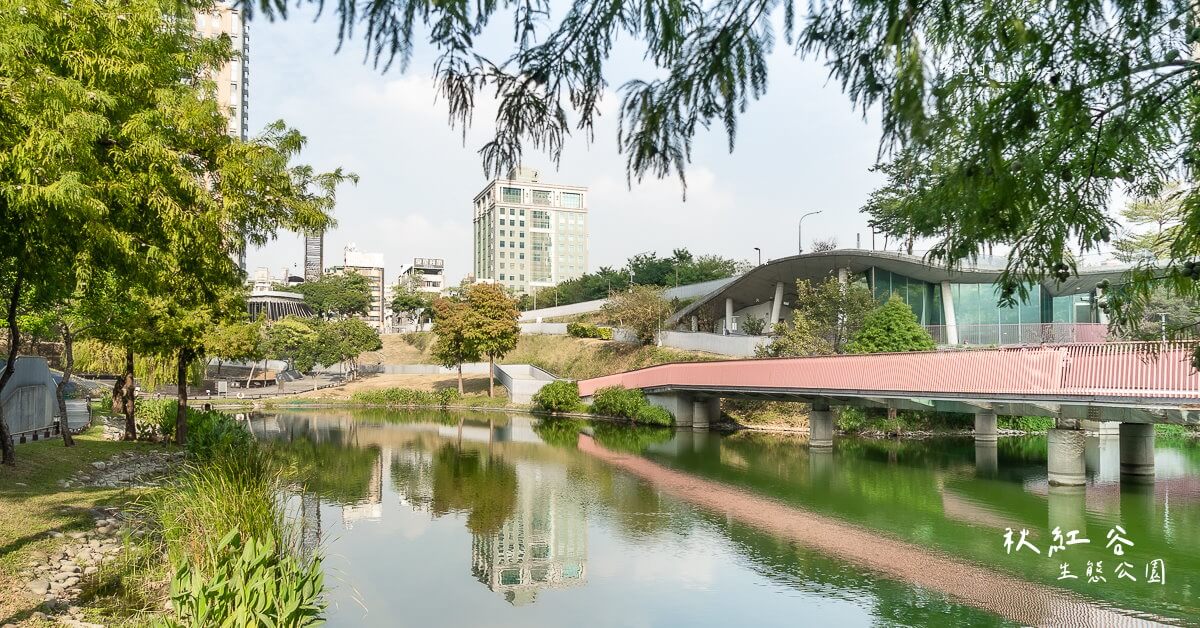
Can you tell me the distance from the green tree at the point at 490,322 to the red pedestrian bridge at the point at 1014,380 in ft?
83.0

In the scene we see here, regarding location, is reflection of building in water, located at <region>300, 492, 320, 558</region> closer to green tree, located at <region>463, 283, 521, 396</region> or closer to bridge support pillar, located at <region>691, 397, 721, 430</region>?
bridge support pillar, located at <region>691, 397, 721, 430</region>

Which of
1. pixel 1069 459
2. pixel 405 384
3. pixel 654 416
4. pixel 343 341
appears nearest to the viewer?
pixel 1069 459

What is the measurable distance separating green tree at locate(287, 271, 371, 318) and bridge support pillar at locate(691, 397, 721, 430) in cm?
6592

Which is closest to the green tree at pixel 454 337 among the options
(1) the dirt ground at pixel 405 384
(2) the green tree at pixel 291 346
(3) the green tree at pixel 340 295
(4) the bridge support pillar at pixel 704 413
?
(1) the dirt ground at pixel 405 384

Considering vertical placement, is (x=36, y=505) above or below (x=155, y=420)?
above

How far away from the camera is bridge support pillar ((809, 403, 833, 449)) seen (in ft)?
92.4

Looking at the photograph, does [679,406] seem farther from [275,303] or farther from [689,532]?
[275,303]

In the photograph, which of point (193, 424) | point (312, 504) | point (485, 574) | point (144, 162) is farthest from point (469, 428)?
point (144, 162)

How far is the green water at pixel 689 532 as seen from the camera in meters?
10.4

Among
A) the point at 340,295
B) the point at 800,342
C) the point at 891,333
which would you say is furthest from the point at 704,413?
the point at 340,295

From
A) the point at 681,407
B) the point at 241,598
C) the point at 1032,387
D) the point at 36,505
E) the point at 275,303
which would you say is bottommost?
the point at 681,407

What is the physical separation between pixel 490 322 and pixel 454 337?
2719 millimetres

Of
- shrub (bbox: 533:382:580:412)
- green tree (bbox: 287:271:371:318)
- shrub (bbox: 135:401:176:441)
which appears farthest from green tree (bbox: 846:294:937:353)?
green tree (bbox: 287:271:371:318)

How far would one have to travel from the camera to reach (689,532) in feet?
48.5
